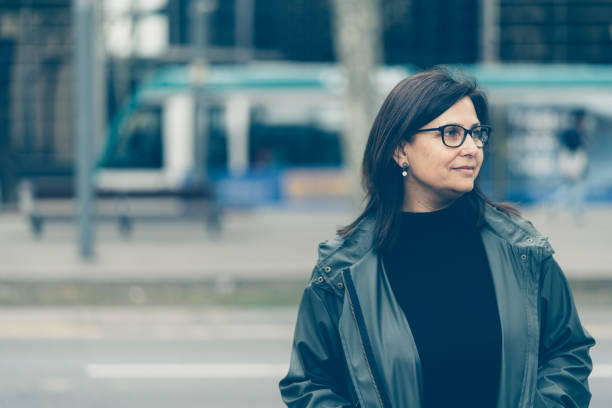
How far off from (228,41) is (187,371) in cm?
1759

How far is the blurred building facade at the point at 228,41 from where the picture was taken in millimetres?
22531

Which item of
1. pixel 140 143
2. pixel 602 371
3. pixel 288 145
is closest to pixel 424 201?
pixel 602 371

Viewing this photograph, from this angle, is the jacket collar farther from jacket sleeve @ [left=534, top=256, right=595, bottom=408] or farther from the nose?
the nose

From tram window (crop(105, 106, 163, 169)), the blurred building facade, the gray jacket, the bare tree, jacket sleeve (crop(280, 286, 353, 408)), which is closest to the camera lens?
the gray jacket

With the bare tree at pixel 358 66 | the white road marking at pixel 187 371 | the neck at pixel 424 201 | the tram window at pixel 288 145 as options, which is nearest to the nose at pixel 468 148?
the neck at pixel 424 201

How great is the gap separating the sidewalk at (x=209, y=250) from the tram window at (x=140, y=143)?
2253 millimetres

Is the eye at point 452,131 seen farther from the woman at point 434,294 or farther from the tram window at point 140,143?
the tram window at point 140,143

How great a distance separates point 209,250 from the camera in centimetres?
1293

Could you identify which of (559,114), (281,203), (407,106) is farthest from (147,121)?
(407,106)

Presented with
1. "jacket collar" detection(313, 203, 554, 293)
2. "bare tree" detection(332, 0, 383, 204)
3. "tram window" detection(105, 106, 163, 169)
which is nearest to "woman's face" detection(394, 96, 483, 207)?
"jacket collar" detection(313, 203, 554, 293)

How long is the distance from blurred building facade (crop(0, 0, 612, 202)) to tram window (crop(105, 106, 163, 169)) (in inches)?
156

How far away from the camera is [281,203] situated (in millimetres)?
18828

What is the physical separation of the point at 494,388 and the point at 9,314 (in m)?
7.62

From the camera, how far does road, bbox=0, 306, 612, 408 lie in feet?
20.2
